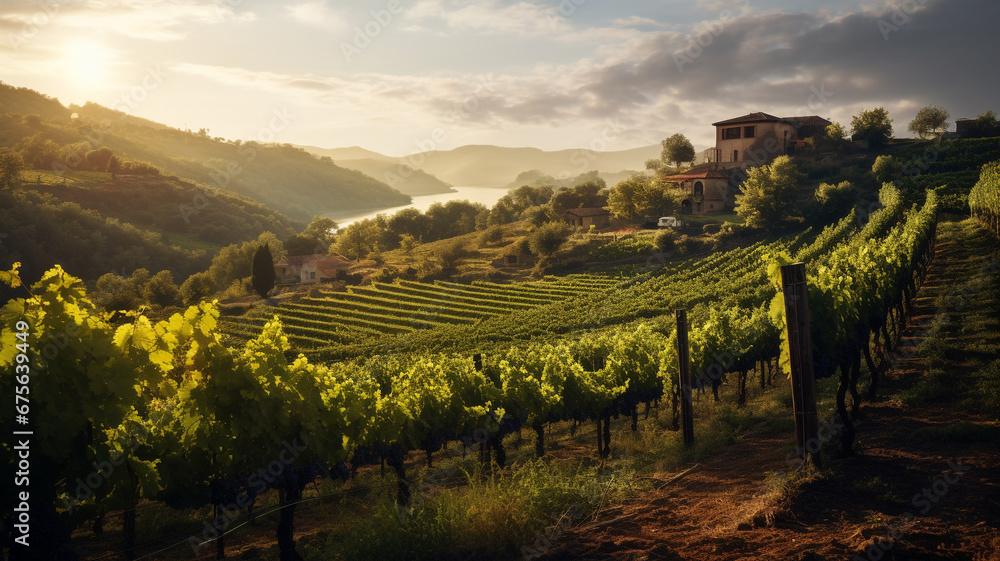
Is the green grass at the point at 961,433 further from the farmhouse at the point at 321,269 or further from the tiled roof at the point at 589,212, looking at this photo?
the tiled roof at the point at 589,212

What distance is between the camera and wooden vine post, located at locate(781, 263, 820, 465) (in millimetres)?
8727

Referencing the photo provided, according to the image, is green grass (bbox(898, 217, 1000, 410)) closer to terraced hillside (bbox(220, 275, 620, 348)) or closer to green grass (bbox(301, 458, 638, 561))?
green grass (bbox(301, 458, 638, 561))

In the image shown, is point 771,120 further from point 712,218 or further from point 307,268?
point 307,268

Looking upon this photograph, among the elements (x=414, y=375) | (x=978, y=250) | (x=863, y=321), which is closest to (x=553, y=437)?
(x=414, y=375)

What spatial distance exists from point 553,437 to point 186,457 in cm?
1609

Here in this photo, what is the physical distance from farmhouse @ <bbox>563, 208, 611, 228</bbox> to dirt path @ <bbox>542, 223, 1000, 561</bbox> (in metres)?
81.7

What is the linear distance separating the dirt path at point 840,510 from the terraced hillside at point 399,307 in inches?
1778

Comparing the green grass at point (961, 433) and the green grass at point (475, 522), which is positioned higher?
the green grass at point (961, 433)

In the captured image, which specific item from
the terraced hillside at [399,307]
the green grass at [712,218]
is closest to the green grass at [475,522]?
the terraced hillside at [399,307]

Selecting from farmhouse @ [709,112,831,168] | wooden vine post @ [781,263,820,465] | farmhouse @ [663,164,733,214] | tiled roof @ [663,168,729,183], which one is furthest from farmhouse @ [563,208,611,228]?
wooden vine post @ [781,263,820,465]

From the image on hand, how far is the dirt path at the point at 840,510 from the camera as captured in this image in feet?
21.3

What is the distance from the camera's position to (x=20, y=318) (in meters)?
7.68

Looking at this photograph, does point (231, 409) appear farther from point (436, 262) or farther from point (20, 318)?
point (436, 262)

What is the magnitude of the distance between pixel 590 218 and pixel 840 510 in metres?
86.8
